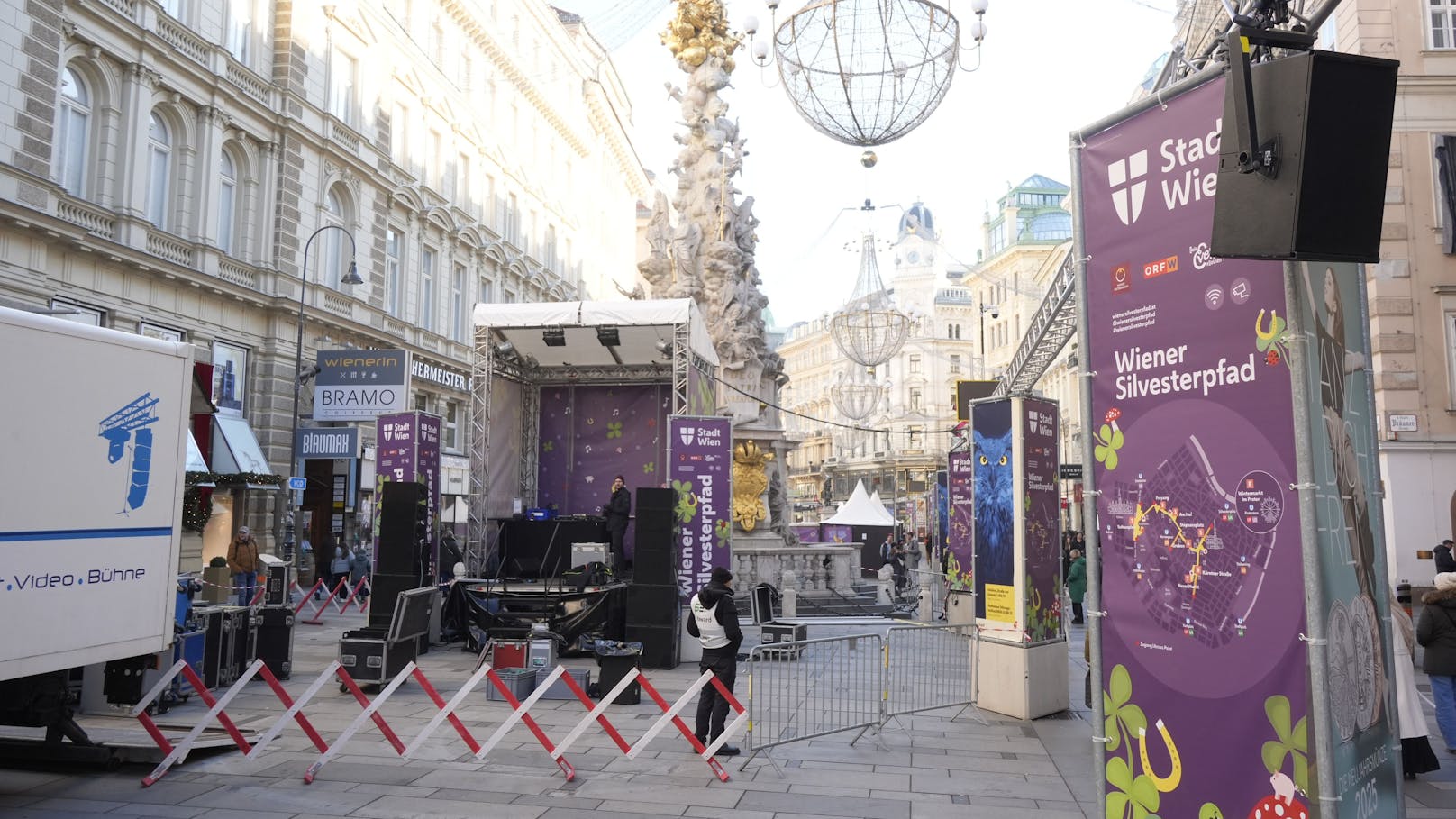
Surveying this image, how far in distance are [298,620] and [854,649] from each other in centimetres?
1375

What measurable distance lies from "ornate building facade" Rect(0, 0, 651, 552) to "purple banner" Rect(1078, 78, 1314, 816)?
18377mm

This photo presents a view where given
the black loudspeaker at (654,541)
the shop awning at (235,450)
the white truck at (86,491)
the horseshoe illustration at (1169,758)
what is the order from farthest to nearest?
the shop awning at (235,450)
the black loudspeaker at (654,541)
the white truck at (86,491)
the horseshoe illustration at (1169,758)

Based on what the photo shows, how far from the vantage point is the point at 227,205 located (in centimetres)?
2491

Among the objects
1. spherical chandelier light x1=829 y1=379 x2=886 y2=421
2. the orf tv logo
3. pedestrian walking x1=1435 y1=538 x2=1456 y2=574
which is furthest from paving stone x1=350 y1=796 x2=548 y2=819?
spherical chandelier light x1=829 y1=379 x2=886 y2=421

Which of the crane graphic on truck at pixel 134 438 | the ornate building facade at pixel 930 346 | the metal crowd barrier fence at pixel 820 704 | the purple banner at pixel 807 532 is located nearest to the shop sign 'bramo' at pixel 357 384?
the purple banner at pixel 807 532

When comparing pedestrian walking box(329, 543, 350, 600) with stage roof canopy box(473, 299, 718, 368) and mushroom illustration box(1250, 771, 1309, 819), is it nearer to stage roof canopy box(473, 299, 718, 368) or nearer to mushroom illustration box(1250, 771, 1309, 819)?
stage roof canopy box(473, 299, 718, 368)

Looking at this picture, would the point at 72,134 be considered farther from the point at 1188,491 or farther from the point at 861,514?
the point at 861,514

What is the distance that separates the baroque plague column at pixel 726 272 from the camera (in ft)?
76.3

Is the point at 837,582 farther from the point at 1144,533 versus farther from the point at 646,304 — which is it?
the point at 1144,533

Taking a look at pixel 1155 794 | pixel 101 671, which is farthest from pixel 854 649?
pixel 101 671

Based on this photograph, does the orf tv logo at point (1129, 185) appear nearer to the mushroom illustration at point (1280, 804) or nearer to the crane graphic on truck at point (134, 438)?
the mushroom illustration at point (1280, 804)

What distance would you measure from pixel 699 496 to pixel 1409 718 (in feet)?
30.1

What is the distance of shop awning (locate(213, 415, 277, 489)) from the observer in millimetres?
23312

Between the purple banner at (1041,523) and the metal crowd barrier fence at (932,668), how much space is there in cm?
83
